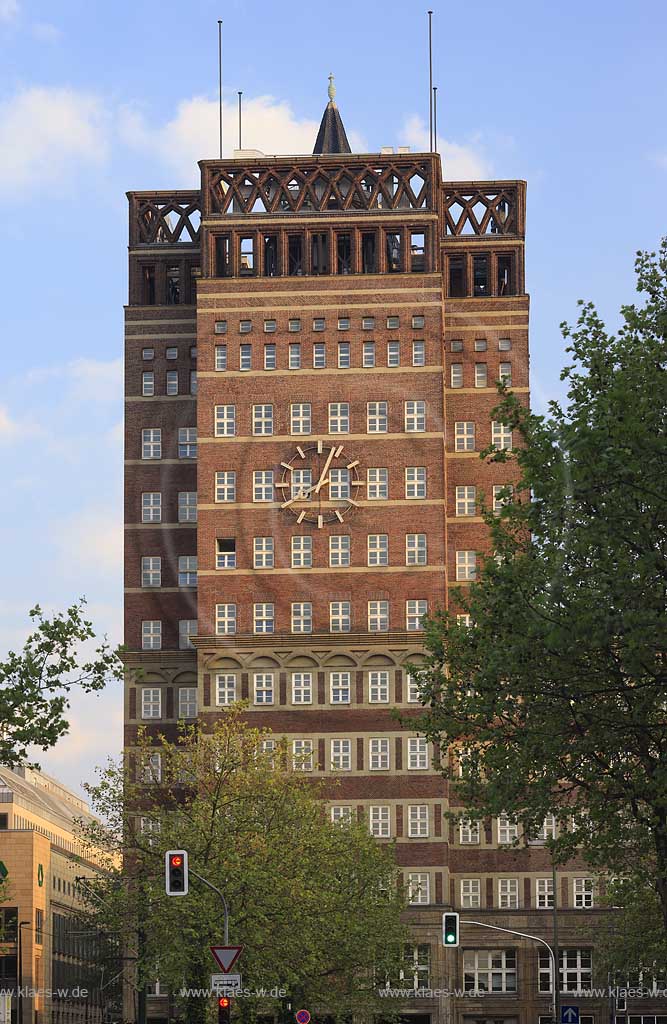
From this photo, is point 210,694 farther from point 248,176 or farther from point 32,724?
A: point 32,724

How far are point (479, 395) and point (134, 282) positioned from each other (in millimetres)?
25183

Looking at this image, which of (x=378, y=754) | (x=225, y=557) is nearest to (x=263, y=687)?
(x=378, y=754)

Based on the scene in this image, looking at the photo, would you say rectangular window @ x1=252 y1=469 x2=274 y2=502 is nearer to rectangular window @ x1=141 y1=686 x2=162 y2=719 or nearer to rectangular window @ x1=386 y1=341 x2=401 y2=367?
rectangular window @ x1=386 y1=341 x2=401 y2=367

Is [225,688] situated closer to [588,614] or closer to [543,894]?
[543,894]

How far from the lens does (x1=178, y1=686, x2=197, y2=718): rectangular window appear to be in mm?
129750

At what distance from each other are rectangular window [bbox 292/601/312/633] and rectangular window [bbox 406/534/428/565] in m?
7.04

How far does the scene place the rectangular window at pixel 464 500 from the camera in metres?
131

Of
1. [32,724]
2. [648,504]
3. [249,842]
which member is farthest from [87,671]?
[249,842]

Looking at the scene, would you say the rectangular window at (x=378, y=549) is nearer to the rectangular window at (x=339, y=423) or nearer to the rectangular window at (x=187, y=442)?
the rectangular window at (x=339, y=423)

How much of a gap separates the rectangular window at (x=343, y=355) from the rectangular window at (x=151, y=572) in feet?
58.3

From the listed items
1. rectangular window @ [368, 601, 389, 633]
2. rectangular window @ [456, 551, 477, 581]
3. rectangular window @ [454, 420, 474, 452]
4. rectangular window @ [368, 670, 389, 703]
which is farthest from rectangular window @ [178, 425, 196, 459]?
rectangular window @ [368, 670, 389, 703]

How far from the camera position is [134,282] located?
13675 cm

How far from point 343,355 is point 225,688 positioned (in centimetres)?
2293

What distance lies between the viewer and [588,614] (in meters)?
43.8
